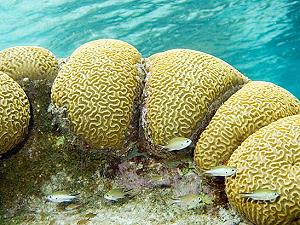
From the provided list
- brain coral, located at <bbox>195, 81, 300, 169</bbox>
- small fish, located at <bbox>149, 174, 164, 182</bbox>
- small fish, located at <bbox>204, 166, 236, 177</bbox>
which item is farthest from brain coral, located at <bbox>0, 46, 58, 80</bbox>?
small fish, located at <bbox>204, 166, 236, 177</bbox>

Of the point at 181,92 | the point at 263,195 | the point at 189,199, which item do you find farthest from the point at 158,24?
the point at 263,195

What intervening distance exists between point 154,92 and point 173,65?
441 mm

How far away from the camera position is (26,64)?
498cm

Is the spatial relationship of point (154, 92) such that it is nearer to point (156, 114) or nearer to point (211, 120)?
point (156, 114)

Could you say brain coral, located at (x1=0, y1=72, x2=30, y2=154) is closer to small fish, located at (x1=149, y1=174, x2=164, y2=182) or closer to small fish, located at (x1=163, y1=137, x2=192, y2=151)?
small fish, located at (x1=149, y1=174, x2=164, y2=182)

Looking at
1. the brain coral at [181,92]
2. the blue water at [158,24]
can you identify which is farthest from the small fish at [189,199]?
the blue water at [158,24]

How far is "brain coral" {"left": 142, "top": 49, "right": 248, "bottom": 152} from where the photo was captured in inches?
173

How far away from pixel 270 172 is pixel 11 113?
2.72 meters

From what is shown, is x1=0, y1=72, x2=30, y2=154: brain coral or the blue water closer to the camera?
x1=0, y1=72, x2=30, y2=154: brain coral

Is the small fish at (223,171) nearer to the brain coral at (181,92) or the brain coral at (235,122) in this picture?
the brain coral at (235,122)

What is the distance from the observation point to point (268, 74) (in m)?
25.2

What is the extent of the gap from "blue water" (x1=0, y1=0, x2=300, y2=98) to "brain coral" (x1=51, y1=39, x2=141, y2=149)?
9.98 m

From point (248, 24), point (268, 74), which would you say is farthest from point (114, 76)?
point (268, 74)

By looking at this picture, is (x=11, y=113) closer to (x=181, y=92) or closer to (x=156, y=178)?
(x=156, y=178)
